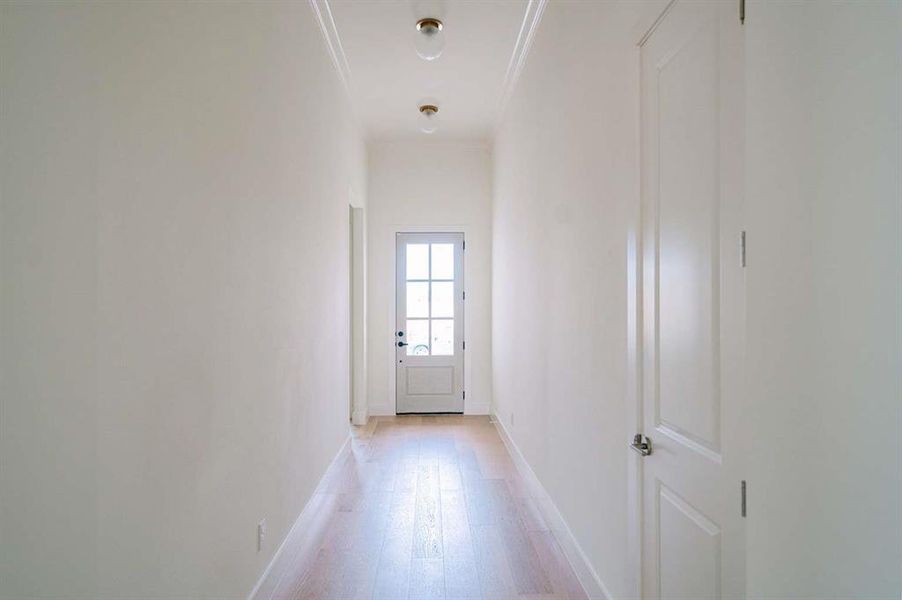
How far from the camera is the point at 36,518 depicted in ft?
3.33

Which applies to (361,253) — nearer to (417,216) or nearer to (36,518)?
(417,216)

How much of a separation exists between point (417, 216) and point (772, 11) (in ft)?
17.8

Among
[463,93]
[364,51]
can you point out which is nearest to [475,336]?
[463,93]

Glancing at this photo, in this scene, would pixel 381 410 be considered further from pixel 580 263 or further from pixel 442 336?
pixel 580 263

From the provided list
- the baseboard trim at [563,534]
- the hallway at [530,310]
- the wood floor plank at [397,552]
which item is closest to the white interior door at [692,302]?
the hallway at [530,310]

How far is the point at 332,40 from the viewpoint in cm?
387

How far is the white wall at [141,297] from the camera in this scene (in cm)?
100

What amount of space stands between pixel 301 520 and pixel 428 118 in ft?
13.1

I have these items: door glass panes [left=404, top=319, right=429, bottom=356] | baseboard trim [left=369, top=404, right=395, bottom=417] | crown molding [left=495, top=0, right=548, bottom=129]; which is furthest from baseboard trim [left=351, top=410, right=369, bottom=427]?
crown molding [left=495, top=0, right=548, bottom=129]

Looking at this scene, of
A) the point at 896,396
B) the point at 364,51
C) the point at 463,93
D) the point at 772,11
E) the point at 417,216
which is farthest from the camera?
the point at 417,216

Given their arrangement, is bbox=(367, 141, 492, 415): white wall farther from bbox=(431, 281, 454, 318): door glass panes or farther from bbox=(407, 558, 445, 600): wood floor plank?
bbox=(407, 558, 445, 600): wood floor plank

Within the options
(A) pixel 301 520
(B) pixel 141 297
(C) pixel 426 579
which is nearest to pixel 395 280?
(A) pixel 301 520

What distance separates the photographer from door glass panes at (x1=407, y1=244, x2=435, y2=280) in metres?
6.45

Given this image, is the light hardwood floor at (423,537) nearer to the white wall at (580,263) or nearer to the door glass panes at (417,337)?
the white wall at (580,263)
